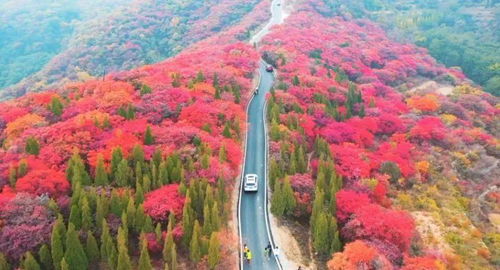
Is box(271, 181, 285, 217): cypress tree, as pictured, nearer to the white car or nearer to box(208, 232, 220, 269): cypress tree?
the white car

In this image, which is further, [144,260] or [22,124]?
[22,124]

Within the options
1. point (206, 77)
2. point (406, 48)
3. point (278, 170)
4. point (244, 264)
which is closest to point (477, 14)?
point (406, 48)

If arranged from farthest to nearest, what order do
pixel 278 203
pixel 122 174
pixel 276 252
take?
pixel 278 203 < pixel 122 174 < pixel 276 252

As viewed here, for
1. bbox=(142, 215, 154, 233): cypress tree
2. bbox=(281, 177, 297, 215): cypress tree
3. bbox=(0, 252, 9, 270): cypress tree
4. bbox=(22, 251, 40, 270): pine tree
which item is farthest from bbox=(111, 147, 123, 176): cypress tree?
bbox=(281, 177, 297, 215): cypress tree

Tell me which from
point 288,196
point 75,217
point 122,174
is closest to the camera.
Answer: point 75,217

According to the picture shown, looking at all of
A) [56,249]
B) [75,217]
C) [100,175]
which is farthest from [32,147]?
[56,249]

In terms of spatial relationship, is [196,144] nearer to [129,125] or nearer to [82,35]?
[129,125]

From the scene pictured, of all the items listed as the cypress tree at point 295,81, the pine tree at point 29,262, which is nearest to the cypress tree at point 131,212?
the pine tree at point 29,262

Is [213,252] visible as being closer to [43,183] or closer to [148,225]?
[148,225]
